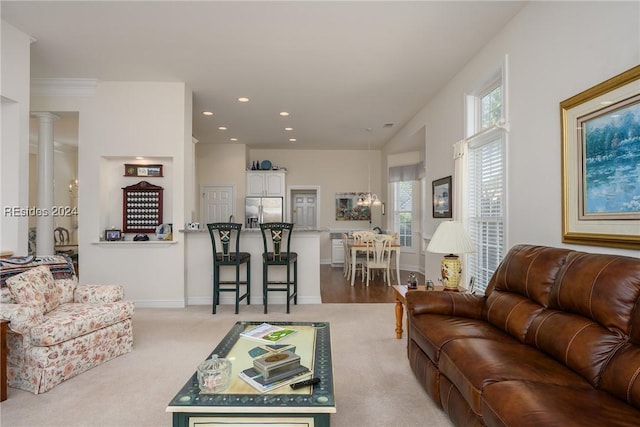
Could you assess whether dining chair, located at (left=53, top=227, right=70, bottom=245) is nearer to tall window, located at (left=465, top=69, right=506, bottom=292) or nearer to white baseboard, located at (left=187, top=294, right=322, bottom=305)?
white baseboard, located at (left=187, top=294, right=322, bottom=305)

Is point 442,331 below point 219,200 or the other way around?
below

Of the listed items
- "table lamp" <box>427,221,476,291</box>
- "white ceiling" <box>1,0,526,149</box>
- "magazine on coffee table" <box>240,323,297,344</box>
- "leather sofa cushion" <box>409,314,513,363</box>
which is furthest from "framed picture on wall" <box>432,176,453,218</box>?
"magazine on coffee table" <box>240,323,297,344</box>

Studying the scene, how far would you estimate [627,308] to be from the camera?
156cm

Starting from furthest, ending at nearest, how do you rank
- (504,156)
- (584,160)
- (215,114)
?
(215,114) → (504,156) → (584,160)

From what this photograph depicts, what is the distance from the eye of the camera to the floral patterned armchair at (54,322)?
7.74 feet

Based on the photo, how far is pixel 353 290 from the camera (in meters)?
5.67

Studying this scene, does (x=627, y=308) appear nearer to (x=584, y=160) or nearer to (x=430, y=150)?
(x=584, y=160)

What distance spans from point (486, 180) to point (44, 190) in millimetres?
5216

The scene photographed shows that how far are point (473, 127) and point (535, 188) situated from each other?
1.47 metres

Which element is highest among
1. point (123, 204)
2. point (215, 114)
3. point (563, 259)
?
point (215, 114)

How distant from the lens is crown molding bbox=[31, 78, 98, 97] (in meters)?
4.42

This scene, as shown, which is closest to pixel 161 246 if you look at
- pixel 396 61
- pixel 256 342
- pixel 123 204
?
pixel 123 204

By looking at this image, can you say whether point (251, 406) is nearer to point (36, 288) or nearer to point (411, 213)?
point (36, 288)

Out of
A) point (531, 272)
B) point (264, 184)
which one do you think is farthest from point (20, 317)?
point (264, 184)
